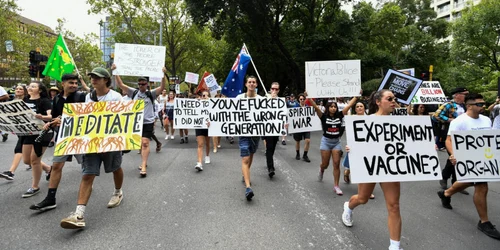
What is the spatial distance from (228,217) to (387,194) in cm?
190

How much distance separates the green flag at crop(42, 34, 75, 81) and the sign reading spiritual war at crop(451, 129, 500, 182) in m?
6.37

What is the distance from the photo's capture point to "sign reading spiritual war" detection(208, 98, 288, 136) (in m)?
5.07

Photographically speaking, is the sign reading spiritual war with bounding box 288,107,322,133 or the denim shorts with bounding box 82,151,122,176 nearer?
the denim shorts with bounding box 82,151,122,176

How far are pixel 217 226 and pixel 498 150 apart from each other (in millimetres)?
3535

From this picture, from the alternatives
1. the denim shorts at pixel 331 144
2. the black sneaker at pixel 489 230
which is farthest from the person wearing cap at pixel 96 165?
the black sneaker at pixel 489 230

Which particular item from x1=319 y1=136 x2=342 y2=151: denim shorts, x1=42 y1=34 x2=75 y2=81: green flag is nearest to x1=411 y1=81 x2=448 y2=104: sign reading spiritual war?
x1=319 y1=136 x2=342 y2=151: denim shorts

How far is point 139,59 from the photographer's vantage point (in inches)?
247

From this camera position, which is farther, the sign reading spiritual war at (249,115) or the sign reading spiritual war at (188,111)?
the sign reading spiritual war at (188,111)

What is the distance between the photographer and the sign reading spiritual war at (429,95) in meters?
9.69

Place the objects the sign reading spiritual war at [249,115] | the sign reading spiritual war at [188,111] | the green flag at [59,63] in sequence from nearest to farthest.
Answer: the sign reading spiritual war at [249,115] < the green flag at [59,63] < the sign reading spiritual war at [188,111]

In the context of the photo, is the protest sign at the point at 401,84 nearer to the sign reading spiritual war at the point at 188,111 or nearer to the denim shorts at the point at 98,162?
the denim shorts at the point at 98,162

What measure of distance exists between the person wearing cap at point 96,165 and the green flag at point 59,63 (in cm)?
229

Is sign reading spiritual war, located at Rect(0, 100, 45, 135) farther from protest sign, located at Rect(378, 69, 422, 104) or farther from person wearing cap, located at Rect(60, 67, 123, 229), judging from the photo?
protest sign, located at Rect(378, 69, 422, 104)

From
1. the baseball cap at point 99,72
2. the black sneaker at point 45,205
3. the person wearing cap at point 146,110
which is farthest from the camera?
the person wearing cap at point 146,110
